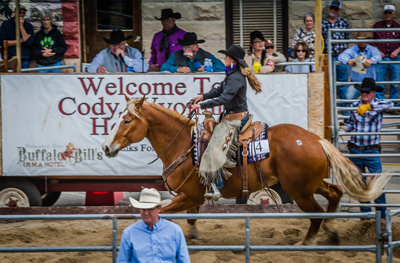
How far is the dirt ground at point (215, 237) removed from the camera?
20.5 feet

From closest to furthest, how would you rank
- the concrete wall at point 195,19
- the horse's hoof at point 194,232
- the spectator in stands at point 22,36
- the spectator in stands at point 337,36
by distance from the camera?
the horse's hoof at point 194,232 → the spectator in stands at point 22,36 → the spectator in stands at point 337,36 → the concrete wall at point 195,19

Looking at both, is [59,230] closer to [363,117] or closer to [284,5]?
[363,117]

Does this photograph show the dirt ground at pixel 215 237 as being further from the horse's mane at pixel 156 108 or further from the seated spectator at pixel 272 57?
the seated spectator at pixel 272 57

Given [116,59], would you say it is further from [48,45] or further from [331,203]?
[331,203]

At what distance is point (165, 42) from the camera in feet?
32.2

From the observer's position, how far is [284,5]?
43.0ft

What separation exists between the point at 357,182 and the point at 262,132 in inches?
56.0

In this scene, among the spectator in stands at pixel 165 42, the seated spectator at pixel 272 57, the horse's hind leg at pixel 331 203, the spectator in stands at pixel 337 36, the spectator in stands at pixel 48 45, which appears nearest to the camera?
the horse's hind leg at pixel 331 203

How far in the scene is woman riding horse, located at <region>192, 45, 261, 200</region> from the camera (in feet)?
21.2

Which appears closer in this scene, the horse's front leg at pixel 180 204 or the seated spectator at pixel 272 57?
the horse's front leg at pixel 180 204

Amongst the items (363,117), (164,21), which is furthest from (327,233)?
(164,21)

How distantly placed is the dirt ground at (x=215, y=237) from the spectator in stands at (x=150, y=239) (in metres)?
2.26

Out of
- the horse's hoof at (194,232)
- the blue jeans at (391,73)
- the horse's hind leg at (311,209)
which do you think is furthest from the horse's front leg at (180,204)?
the blue jeans at (391,73)

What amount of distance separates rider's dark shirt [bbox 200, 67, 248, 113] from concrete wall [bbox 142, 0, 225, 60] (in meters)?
6.33
